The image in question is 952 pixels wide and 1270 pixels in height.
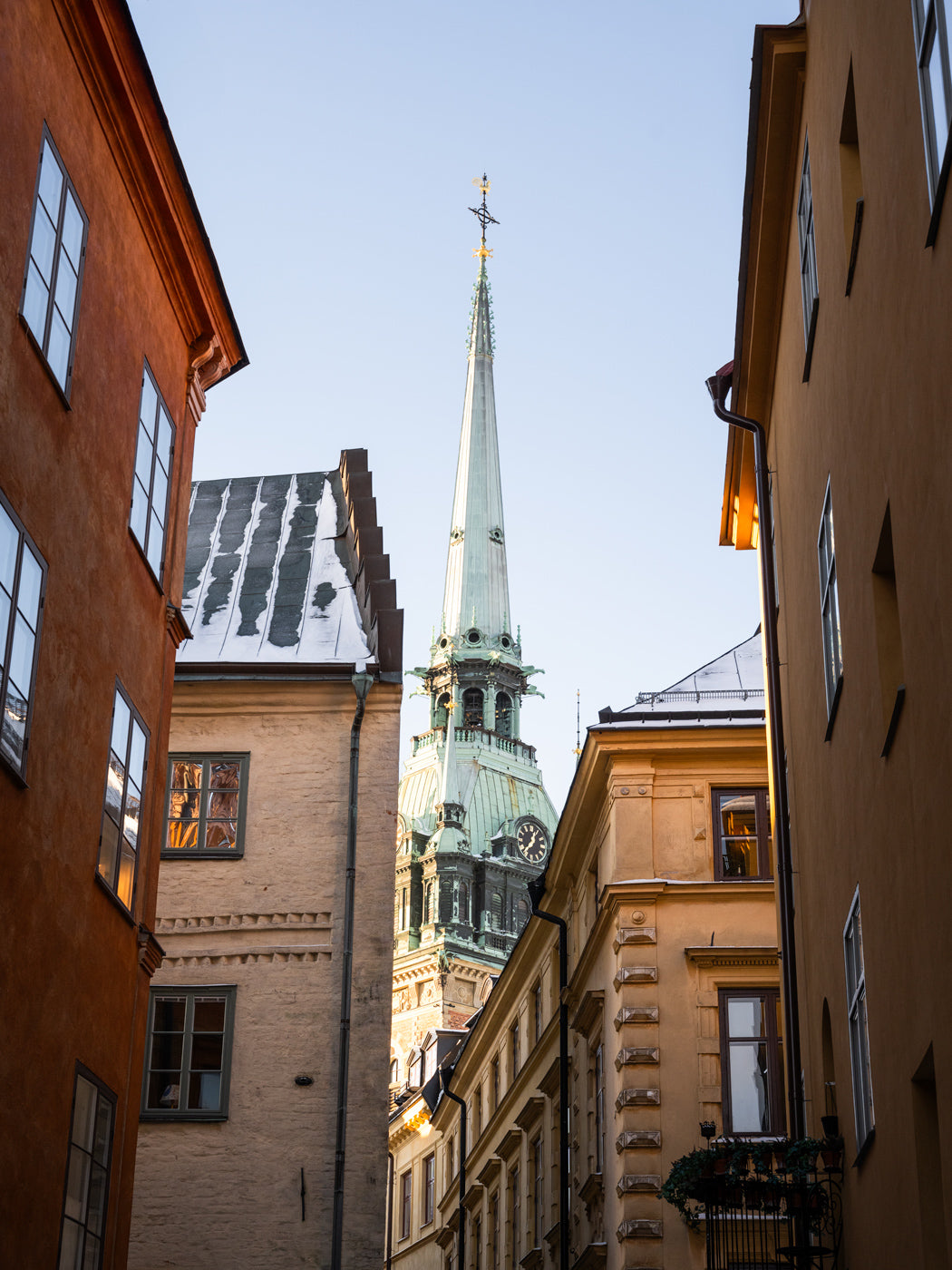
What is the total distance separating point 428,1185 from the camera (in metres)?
49.2

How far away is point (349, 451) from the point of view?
1099 inches

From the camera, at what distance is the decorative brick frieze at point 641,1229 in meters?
22.3

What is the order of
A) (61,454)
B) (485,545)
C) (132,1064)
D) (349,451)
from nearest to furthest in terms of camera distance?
(61,454), (132,1064), (349,451), (485,545)

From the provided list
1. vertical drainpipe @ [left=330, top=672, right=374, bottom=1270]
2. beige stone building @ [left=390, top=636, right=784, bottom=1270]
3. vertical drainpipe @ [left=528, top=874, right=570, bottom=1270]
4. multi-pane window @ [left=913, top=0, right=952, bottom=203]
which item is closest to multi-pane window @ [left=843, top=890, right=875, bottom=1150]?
multi-pane window @ [left=913, top=0, right=952, bottom=203]

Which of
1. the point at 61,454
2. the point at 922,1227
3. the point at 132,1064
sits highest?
the point at 61,454

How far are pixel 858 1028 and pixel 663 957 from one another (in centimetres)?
1102

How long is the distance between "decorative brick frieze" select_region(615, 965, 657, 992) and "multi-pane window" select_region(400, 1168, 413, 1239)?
29647mm

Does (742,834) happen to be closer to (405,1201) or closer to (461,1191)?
(461,1191)

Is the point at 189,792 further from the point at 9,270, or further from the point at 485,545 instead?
the point at 485,545

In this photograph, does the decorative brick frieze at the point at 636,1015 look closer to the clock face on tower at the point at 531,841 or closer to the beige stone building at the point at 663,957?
the beige stone building at the point at 663,957

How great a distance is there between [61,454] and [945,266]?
704 cm

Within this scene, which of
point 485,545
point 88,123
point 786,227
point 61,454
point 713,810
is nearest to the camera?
point 61,454

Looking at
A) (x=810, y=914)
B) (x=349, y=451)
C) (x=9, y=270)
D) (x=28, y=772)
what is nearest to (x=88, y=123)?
(x=9, y=270)

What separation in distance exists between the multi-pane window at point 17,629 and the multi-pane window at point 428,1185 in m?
38.5
